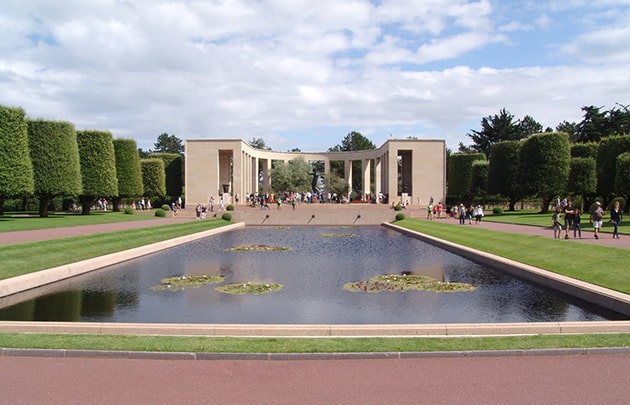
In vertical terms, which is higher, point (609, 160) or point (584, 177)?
point (609, 160)

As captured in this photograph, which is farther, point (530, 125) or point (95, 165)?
point (530, 125)

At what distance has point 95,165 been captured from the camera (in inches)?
1564

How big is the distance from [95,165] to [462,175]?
126 ft

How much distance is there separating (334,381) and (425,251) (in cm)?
1501

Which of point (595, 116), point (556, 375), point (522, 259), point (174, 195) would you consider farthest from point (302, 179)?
point (556, 375)

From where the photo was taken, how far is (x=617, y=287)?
1022 centimetres

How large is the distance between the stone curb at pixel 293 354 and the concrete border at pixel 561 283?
10.6ft

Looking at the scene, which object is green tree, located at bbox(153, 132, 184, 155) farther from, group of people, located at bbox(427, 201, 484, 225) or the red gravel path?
the red gravel path

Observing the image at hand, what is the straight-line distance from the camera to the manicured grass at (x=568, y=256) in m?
11.3

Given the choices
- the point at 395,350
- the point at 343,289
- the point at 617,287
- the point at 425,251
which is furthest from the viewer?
the point at 425,251

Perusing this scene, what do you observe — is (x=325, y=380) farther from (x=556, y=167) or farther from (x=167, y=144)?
(x=167, y=144)

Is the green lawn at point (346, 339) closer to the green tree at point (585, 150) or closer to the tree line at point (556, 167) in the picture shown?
the tree line at point (556, 167)

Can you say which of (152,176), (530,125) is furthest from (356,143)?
(152,176)

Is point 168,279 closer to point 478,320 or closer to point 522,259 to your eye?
point 478,320
